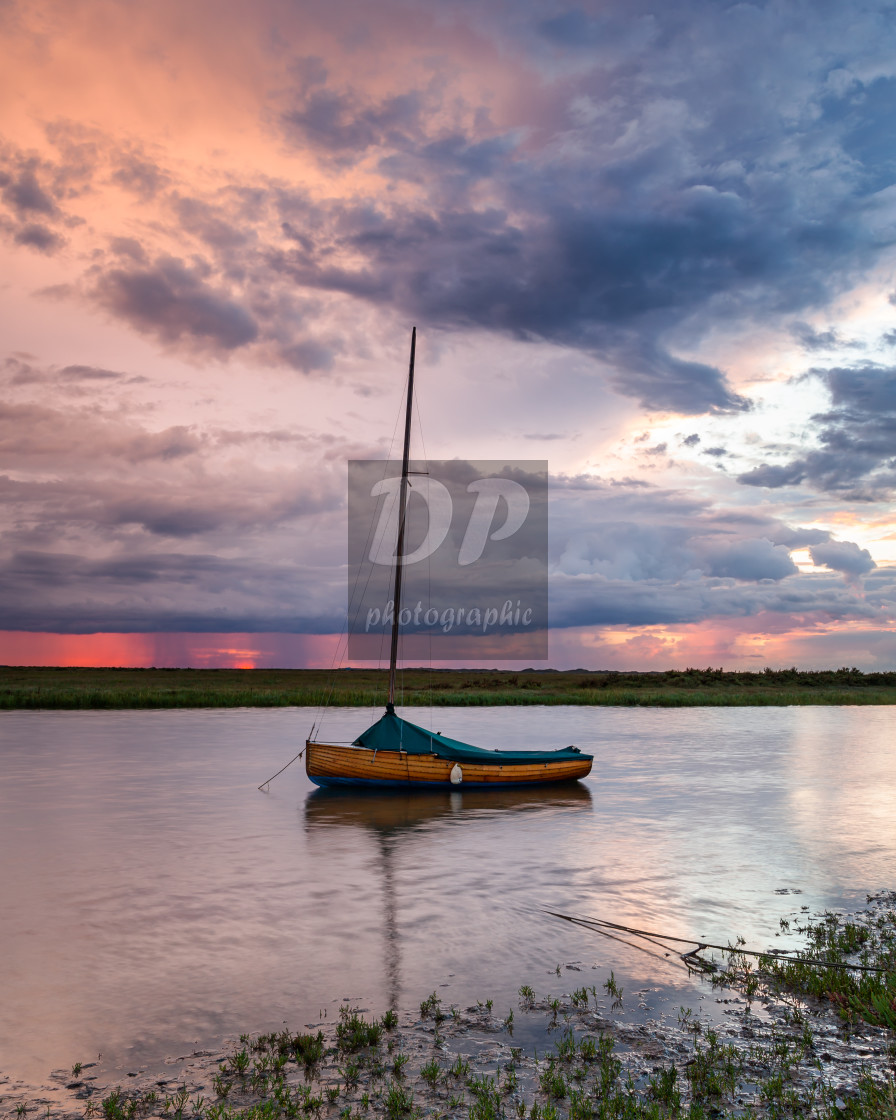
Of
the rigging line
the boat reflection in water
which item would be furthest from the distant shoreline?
the rigging line

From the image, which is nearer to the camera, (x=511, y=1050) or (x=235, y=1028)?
(x=511, y=1050)

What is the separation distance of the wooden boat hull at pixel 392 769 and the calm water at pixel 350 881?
0.85 meters

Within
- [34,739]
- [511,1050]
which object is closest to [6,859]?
[511,1050]

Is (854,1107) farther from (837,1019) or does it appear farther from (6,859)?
(6,859)

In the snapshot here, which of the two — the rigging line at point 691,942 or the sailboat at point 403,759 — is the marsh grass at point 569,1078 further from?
the sailboat at point 403,759

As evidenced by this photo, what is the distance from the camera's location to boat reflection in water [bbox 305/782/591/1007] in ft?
77.8

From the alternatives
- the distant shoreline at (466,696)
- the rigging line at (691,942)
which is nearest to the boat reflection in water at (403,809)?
the rigging line at (691,942)

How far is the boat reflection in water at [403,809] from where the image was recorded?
23703 millimetres

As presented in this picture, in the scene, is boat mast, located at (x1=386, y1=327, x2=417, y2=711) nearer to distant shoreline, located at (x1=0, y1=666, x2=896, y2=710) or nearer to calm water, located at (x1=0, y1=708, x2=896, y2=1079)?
calm water, located at (x1=0, y1=708, x2=896, y2=1079)

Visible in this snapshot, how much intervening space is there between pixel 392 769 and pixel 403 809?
5.40ft

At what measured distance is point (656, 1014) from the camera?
10.1 meters

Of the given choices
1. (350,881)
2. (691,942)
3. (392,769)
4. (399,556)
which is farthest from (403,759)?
(691,942)

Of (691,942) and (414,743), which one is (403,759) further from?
(691,942)

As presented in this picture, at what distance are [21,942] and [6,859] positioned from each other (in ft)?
25.4
